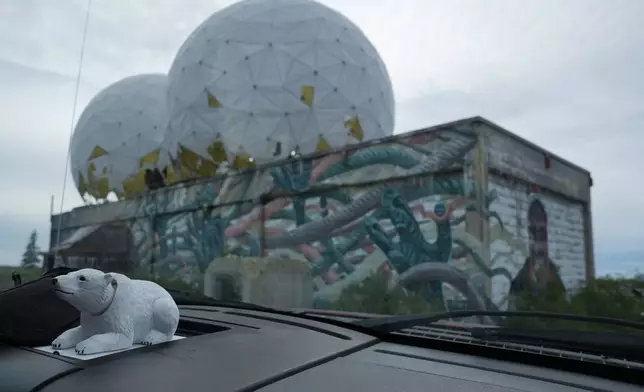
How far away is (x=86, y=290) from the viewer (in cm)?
168

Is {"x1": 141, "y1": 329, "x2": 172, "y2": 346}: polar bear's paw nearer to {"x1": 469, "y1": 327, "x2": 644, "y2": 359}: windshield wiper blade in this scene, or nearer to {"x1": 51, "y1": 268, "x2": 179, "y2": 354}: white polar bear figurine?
{"x1": 51, "y1": 268, "x2": 179, "y2": 354}: white polar bear figurine

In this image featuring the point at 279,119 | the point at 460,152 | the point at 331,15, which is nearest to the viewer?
the point at 460,152

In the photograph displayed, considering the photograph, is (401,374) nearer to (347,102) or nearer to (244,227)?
(244,227)

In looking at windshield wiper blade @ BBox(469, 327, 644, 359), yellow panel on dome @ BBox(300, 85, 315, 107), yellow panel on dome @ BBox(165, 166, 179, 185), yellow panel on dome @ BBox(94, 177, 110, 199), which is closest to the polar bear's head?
windshield wiper blade @ BBox(469, 327, 644, 359)

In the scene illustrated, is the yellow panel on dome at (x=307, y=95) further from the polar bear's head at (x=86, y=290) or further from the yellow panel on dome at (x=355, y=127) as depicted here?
the polar bear's head at (x=86, y=290)

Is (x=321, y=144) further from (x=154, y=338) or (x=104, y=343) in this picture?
(x=104, y=343)

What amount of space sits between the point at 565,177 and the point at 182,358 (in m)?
12.6

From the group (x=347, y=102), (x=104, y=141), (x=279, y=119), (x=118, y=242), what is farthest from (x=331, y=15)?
(x=104, y=141)

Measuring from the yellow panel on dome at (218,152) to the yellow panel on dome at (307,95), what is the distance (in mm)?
2946

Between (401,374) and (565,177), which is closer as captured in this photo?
(401,374)

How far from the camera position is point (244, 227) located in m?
13.1

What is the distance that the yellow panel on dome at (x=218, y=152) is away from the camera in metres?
15.4

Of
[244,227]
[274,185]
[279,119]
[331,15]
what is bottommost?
[244,227]

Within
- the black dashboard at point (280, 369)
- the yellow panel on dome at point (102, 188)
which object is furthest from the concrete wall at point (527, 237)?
the yellow panel on dome at point (102, 188)
